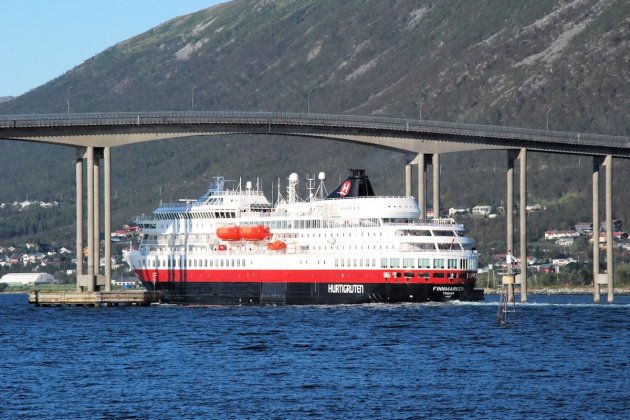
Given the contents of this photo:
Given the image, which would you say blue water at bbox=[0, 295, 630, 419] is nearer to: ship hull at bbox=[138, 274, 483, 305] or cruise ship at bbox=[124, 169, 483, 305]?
ship hull at bbox=[138, 274, 483, 305]

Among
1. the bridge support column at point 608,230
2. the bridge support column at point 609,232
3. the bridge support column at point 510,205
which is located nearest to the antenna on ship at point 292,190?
the bridge support column at point 510,205

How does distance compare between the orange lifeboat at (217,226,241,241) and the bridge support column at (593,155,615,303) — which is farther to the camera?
the bridge support column at (593,155,615,303)

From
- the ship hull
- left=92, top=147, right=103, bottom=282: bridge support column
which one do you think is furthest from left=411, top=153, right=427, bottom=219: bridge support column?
left=92, top=147, right=103, bottom=282: bridge support column

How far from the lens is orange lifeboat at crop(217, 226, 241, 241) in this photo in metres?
119

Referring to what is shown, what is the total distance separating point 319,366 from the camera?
2579 inches

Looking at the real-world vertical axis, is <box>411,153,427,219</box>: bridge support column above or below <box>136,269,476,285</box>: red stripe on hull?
above

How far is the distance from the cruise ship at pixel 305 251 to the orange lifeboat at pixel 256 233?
77mm

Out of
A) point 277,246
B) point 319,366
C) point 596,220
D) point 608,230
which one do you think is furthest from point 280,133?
point 319,366

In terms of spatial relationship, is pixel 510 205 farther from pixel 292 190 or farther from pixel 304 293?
pixel 304 293

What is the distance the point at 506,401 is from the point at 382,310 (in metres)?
47.0

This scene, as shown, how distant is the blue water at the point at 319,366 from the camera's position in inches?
2088

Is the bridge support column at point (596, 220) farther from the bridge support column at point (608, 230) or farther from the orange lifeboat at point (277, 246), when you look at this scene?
the orange lifeboat at point (277, 246)

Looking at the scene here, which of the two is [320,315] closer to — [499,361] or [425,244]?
[425,244]

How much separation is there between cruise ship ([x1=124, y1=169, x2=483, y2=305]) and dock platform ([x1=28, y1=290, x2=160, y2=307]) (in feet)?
17.7
